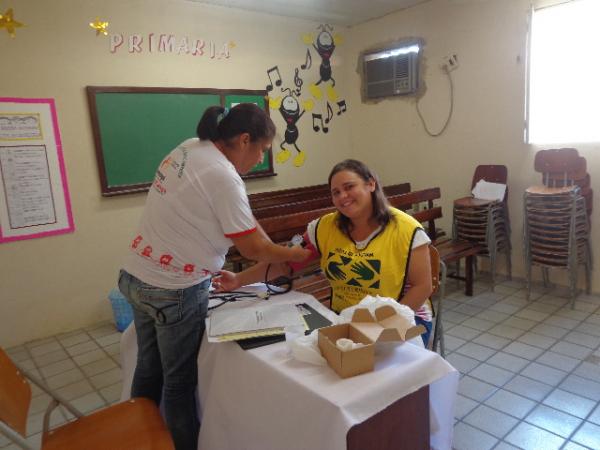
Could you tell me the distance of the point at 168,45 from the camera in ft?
12.0

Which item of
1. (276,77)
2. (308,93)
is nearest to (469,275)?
(308,93)

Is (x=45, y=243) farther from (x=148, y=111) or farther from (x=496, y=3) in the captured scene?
(x=496, y=3)

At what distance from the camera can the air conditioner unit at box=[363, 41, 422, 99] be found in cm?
430

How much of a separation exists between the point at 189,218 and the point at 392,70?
12.0ft

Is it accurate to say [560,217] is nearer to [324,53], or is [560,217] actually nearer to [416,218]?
[416,218]

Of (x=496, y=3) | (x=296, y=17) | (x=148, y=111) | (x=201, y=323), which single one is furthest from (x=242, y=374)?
(x=296, y=17)

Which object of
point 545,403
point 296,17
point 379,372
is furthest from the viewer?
point 296,17

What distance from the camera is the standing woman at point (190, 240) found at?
4.62 ft

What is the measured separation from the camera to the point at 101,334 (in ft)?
11.0

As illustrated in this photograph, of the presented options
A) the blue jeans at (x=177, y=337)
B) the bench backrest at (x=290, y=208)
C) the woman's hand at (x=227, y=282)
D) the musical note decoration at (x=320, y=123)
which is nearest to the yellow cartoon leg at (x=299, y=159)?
the musical note decoration at (x=320, y=123)

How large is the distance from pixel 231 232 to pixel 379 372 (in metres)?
0.63

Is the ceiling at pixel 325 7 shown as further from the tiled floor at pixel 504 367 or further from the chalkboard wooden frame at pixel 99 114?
the tiled floor at pixel 504 367

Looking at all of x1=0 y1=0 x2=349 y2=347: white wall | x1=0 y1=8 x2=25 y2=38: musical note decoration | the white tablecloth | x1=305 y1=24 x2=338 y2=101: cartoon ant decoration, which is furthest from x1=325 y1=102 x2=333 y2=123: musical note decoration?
the white tablecloth

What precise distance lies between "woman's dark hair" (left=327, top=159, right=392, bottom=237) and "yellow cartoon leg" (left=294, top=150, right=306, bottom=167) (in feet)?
9.47
